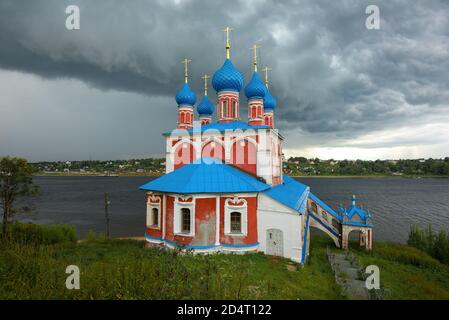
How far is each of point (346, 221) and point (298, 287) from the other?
12.0m

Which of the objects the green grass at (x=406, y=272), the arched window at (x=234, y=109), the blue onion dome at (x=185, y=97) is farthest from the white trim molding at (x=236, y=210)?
the blue onion dome at (x=185, y=97)

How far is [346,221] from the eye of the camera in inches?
799

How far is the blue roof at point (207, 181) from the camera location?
13.9m

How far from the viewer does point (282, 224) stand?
45.0 feet

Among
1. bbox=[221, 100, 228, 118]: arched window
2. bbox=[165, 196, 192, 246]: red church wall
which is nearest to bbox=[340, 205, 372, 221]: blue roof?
bbox=[221, 100, 228, 118]: arched window

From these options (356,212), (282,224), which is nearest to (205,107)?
(282,224)

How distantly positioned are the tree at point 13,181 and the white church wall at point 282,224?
1836 cm

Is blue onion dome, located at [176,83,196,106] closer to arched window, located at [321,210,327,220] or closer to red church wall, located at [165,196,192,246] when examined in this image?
red church wall, located at [165,196,192,246]

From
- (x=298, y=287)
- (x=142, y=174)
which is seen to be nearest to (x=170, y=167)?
(x=298, y=287)

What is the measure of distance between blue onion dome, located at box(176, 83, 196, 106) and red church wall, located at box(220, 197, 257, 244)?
957 centimetres

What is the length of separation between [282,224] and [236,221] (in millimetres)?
2452

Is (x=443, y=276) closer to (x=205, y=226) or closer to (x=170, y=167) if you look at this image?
(x=205, y=226)

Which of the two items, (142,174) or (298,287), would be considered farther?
(142,174)

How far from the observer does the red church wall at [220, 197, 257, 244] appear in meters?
14.0
